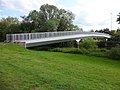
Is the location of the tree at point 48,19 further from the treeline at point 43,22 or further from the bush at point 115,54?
the bush at point 115,54

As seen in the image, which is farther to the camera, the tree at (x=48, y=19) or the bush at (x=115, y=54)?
the tree at (x=48, y=19)

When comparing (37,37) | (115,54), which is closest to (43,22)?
(37,37)

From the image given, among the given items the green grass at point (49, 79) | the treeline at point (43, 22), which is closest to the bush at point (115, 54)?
the green grass at point (49, 79)

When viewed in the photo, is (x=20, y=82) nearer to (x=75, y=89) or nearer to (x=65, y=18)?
(x=75, y=89)

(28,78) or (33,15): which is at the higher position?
(33,15)

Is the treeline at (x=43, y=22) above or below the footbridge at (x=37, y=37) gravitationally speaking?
above

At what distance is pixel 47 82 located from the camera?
12.3m

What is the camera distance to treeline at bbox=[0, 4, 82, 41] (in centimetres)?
6367

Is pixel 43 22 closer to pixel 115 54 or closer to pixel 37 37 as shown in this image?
pixel 37 37

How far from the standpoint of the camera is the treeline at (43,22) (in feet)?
209

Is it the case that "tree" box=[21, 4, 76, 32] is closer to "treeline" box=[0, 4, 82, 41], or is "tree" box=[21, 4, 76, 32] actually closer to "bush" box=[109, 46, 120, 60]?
"treeline" box=[0, 4, 82, 41]

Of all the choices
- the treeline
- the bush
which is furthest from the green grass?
the treeline

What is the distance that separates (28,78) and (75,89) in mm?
2335

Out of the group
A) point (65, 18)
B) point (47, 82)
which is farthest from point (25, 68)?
point (65, 18)
